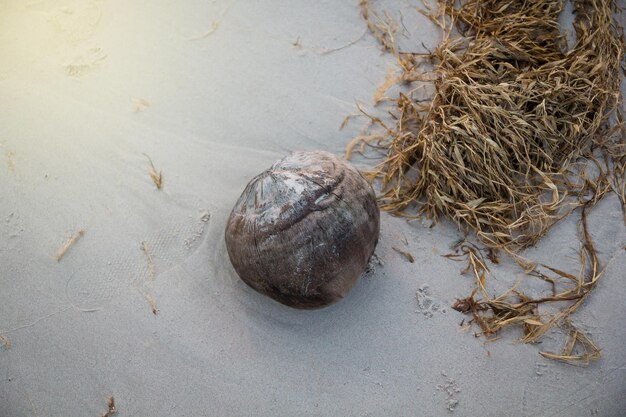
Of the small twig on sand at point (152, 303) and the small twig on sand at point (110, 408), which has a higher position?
the small twig on sand at point (152, 303)

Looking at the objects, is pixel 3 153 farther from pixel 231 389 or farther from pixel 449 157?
pixel 449 157

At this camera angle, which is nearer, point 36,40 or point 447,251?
point 447,251

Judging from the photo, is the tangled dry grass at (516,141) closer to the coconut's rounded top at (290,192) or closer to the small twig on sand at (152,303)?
the coconut's rounded top at (290,192)

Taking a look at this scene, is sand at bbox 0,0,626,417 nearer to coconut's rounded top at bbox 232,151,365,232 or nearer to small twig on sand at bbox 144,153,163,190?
small twig on sand at bbox 144,153,163,190

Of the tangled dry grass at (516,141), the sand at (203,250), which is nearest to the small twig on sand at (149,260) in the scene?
the sand at (203,250)

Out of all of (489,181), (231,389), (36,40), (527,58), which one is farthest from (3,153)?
(527,58)

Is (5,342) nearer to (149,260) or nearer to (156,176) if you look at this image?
(149,260)
